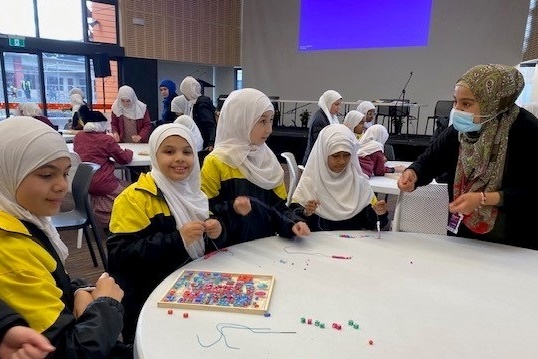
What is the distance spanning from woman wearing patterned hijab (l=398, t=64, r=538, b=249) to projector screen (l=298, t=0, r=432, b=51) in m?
8.48

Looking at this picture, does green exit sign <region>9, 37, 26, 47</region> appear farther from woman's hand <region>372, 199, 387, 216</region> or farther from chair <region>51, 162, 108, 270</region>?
woman's hand <region>372, 199, 387, 216</region>

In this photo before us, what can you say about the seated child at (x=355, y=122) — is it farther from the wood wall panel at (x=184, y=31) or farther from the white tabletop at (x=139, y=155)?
the wood wall panel at (x=184, y=31)

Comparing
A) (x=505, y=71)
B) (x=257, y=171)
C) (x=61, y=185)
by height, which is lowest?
(x=257, y=171)

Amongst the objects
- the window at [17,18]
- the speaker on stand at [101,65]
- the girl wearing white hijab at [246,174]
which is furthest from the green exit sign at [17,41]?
the girl wearing white hijab at [246,174]

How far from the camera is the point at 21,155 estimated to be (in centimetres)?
102

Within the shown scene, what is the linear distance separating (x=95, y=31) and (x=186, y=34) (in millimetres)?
2465

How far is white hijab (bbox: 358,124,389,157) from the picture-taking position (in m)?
3.46

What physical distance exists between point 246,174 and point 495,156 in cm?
110

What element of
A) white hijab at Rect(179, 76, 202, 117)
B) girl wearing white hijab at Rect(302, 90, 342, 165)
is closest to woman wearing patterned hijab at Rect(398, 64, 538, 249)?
girl wearing white hijab at Rect(302, 90, 342, 165)

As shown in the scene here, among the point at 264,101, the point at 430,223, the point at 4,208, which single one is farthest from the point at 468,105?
the point at 4,208

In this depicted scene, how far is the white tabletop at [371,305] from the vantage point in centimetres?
94

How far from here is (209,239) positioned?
1.62m

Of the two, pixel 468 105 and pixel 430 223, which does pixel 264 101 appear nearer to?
pixel 468 105

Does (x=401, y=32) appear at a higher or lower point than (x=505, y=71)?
higher
